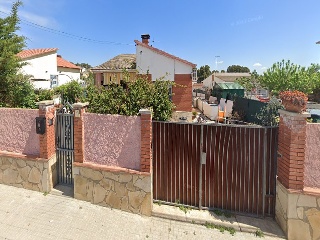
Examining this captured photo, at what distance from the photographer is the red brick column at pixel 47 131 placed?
538cm

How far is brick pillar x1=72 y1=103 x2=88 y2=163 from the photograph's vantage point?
5.21 meters

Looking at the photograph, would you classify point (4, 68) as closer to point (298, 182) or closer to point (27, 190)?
point (27, 190)

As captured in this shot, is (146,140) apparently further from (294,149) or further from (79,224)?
(294,149)

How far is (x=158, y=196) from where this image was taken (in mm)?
5199

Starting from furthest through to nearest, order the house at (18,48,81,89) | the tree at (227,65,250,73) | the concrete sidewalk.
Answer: the tree at (227,65,250,73) < the house at (18,48,81,89) < the concrete sidewalk

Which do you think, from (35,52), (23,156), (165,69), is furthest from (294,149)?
(35,52)

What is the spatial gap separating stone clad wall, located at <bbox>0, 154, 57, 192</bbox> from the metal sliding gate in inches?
110

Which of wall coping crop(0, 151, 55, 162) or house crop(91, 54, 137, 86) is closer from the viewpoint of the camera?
wall coping crop(0, 151, 55, 162)

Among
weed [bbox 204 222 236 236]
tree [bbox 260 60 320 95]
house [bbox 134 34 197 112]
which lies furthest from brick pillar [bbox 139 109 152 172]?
tree [bbox 260 60 320 95]

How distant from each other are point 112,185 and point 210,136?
8.46ft

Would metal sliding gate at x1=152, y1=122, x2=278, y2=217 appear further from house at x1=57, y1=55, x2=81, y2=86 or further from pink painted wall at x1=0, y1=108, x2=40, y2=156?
house at x1=57, y1=55, x2=81, y2=86

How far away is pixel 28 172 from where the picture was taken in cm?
567

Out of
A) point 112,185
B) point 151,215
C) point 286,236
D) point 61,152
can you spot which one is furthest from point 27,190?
point 286,236

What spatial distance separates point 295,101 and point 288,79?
3807 centimetres
